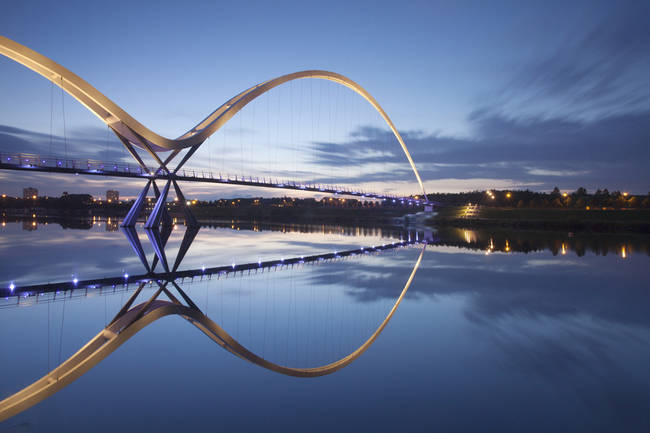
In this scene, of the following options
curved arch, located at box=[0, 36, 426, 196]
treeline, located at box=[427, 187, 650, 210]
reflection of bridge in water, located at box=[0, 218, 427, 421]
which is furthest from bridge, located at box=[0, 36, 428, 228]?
treeline, located at box=[427, 187, 650, 210]

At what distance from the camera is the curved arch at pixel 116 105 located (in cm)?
1728

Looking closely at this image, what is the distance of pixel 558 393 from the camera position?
11.6 feet

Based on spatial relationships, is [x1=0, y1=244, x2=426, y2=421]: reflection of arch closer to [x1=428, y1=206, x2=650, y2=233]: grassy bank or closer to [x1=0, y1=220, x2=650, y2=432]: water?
[x1=0, y1=220, x2=650, y2=432]: water

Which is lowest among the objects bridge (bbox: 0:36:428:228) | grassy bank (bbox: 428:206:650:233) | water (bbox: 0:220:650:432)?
water (bbox: 0:220:650:432)

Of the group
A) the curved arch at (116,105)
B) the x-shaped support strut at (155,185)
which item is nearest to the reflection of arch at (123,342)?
the curved arch at (116,105)

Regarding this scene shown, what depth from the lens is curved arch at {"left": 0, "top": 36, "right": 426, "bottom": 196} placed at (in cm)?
1728

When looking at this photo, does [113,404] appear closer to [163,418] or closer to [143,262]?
[163,418]

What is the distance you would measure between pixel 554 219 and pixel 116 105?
4728cm

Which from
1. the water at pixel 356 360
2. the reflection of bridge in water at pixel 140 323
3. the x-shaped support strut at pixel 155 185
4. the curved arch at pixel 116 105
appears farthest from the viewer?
the x-shaped support strut at pixel 155 185

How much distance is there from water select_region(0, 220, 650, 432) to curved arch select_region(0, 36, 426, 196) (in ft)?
44.7

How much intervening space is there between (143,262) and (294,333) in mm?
7589

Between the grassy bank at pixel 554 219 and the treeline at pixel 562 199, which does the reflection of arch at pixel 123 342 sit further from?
the treeline at pixel 562 199

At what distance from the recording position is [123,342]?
15.3 feet

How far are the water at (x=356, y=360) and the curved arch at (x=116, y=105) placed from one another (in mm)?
13619
